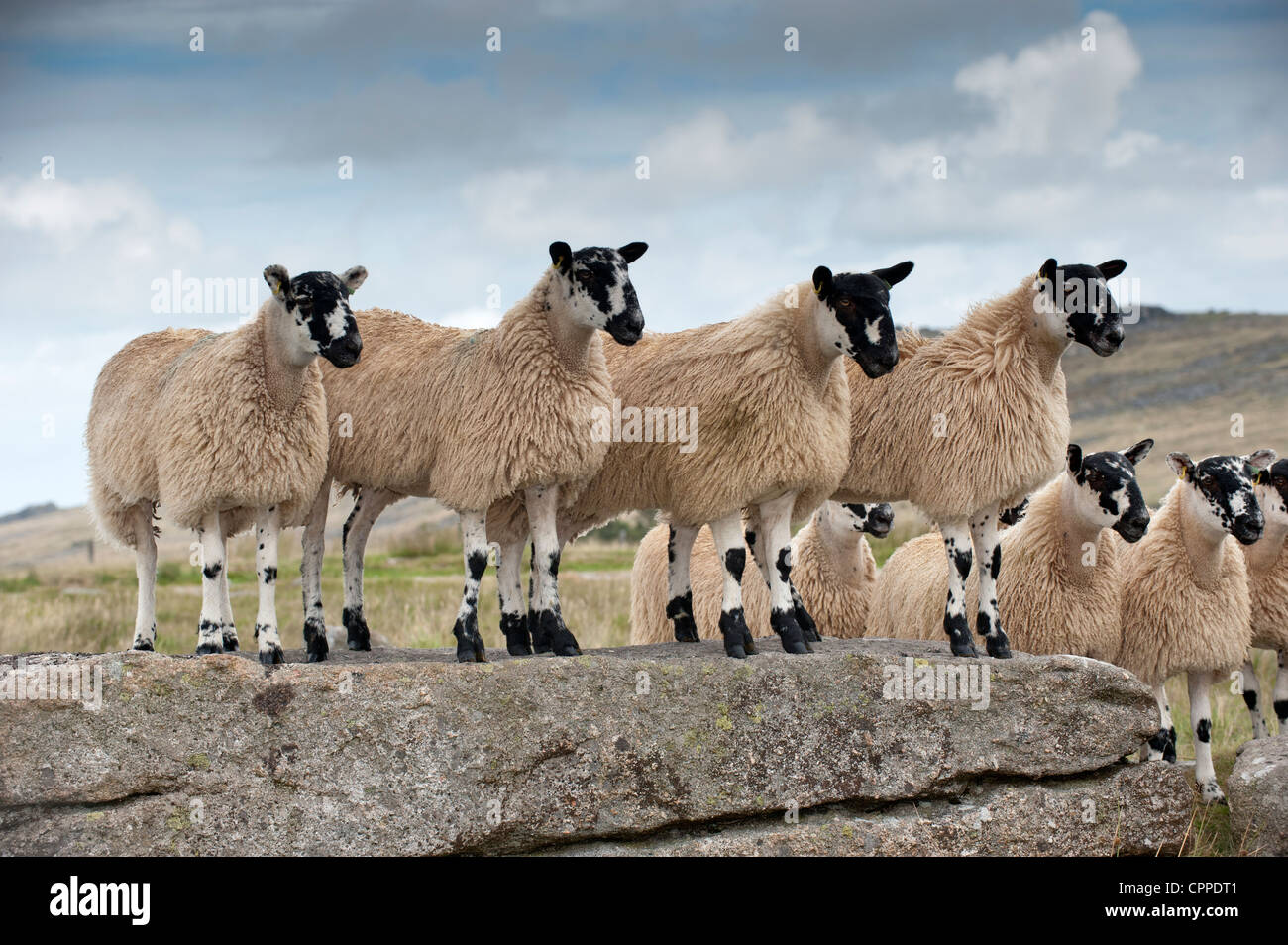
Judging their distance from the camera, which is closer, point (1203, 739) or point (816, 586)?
point (1203, 739)

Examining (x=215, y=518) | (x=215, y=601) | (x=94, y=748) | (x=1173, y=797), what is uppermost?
(x=215, y=518)

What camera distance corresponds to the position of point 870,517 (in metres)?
13.5

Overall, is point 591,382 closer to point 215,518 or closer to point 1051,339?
point 215,518

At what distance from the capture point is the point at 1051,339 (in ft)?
35.8

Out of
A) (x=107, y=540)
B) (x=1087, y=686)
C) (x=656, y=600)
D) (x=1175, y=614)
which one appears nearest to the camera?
(x=1087, y=686)

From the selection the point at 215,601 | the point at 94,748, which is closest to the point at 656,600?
the point at 215,601

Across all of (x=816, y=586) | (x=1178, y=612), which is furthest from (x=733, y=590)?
(x=1178, y=612)

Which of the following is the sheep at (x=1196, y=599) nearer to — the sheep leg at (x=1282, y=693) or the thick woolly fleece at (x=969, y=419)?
the sheep leg at (x=1282, y=693)

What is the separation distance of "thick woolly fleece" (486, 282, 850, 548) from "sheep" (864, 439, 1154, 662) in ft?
9.19

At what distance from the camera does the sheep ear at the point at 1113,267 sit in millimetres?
11102

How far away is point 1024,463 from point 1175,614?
317cm

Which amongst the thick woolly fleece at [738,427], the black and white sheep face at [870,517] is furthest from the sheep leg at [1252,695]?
the thick woolly fleece at [738,427]

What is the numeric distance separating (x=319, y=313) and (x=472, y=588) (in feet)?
7.55

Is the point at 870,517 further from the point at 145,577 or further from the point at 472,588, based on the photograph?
the point at 145,577
